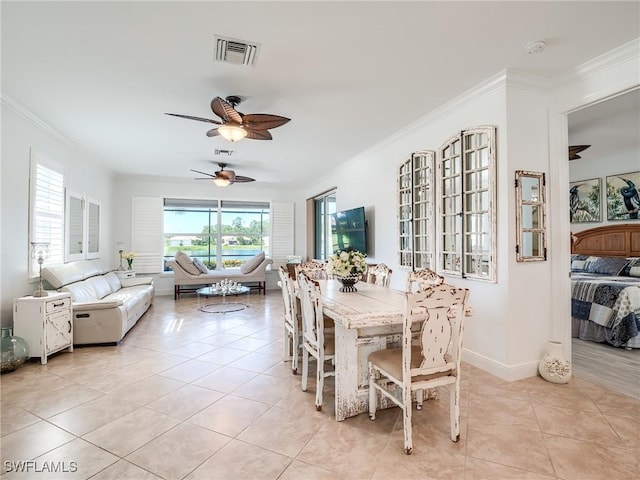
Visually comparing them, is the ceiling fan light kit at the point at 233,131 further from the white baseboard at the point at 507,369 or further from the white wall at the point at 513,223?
the white baseboard at the point at 507,369

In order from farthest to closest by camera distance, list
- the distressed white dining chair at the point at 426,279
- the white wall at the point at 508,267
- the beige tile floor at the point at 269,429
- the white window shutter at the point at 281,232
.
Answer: the white window shutter at the point at 281,232
the white wall at the point at 508,267
the distressed white dining chair at the point at 426,279
the beige tile floor at the point at 269,429

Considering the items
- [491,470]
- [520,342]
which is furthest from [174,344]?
[520,342]

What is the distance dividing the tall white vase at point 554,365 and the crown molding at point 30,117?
5.76 metres

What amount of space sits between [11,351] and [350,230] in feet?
14.7

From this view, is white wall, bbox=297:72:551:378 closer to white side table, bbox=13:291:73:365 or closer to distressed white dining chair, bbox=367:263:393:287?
distressed white dining chair, bbox=367:263:393:287

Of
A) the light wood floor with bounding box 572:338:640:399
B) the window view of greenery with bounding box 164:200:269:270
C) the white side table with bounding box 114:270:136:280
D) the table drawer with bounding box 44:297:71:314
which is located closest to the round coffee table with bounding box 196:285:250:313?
the white side table with bounding box 114:270:136:280

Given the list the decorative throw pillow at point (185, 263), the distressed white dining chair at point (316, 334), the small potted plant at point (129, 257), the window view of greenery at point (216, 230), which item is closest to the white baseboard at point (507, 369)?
the distressed white dining chair at point (316, 334)

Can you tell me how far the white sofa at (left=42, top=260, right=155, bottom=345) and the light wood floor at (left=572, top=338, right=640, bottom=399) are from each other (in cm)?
495

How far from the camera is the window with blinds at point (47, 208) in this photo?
148 inches

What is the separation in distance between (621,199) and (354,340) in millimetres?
5933

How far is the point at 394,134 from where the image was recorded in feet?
14.4

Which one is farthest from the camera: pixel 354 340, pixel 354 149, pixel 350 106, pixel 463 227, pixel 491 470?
pixel 354 149

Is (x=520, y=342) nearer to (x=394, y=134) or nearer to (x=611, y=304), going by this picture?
(x=611, y=304)

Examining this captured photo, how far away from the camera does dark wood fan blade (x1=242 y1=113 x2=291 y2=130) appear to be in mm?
3059
